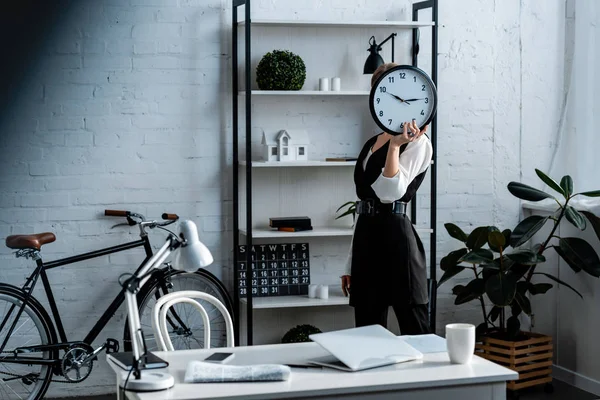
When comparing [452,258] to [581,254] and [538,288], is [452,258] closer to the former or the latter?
[538,288]

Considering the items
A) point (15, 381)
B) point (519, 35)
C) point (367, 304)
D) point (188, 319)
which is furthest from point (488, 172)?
point (15, 381)

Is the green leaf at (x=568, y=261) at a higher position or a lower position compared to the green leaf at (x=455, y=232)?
lower

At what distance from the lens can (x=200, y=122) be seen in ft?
15.6

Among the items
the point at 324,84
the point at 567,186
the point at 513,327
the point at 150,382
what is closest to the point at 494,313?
the point at 513,327

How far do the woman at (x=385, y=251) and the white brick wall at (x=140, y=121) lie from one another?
116 cm

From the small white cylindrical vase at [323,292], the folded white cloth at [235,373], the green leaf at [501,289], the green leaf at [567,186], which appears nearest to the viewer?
the folded white cloth at [235,373]

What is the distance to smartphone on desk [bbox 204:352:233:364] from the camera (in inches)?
102

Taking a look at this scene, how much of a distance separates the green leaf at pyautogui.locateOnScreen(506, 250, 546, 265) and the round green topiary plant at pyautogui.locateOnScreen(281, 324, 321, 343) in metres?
1.17

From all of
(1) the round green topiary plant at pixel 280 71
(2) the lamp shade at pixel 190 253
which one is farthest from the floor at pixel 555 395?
(2) the lamp shade at pixel 190 253

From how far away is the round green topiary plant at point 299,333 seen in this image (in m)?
4.70

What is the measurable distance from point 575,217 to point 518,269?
46cm

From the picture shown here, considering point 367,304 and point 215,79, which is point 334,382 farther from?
point 215,79

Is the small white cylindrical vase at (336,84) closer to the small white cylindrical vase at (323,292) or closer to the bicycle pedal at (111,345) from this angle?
the small white cylindrical vase at (323,292)

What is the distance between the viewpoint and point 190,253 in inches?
87.4
